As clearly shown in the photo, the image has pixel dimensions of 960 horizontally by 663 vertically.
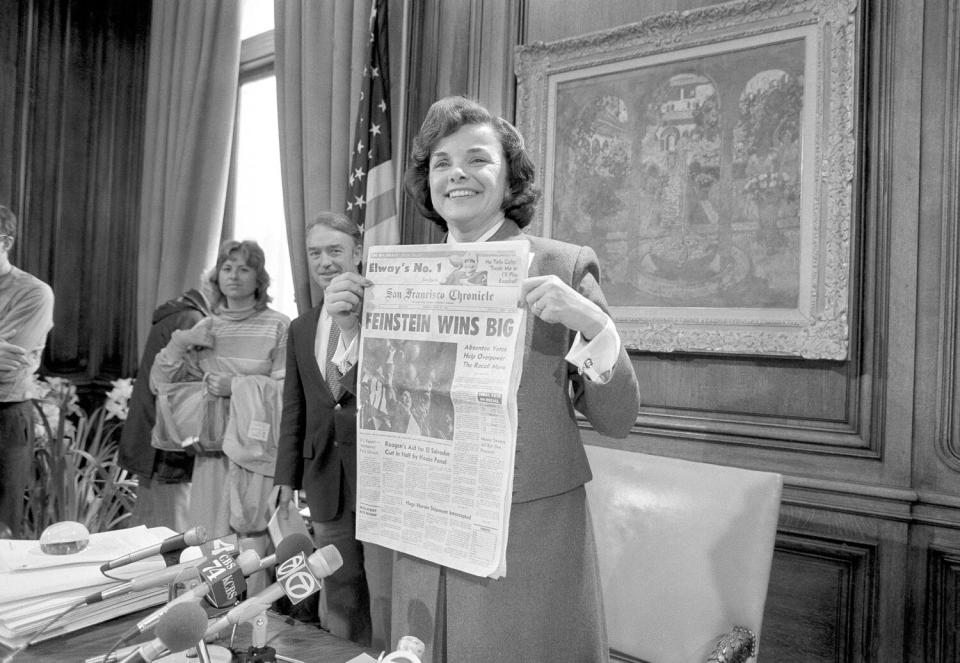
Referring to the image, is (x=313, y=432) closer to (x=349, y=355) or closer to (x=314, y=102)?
(x=349, y=355)

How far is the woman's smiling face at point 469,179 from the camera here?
1283 mm

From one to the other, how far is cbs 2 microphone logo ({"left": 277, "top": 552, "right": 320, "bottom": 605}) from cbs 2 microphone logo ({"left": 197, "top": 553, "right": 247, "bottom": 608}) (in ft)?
0.17

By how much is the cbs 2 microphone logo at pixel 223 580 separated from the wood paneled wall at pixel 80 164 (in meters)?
4.26

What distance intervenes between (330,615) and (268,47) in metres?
3.14

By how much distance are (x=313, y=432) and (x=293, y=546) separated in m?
1.31

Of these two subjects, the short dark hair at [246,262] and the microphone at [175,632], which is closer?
the microphone at [175,632]

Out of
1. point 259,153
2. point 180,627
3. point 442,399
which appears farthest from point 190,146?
point 180,627

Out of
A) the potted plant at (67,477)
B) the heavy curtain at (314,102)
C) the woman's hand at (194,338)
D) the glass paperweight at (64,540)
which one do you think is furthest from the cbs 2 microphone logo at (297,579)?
the potted plant at (67,477)

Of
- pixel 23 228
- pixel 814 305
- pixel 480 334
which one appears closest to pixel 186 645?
pixel 480 334

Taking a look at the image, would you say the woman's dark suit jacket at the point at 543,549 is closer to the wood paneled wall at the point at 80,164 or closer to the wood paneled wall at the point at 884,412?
the wood paneled wall at the point at 884,412

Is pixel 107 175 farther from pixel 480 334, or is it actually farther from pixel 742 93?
pixel 480 334

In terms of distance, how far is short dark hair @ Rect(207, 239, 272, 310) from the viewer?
2938 millimetres

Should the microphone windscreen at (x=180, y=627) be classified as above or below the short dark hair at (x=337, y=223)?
below

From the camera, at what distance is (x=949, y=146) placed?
200 centimetres
